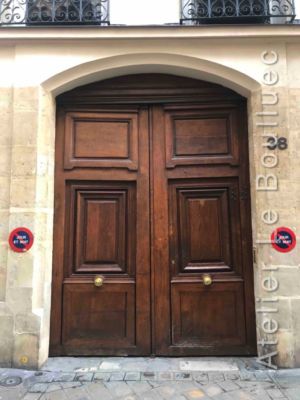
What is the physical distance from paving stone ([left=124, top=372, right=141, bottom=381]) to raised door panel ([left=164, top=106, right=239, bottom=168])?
221 centimetres

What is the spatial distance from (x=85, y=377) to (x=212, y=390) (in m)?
1.20

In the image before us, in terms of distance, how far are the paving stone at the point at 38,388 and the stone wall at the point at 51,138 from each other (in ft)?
1.40

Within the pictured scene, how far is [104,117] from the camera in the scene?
417 centimetres

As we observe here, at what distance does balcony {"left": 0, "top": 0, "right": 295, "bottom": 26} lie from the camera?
408cm

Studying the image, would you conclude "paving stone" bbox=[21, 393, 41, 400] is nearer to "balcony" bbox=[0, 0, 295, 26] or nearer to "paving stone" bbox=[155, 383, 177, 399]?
"paving stone" bbox=[155, 383, 177, 399]

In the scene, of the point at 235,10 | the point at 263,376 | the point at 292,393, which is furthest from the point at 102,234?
the point at 235,10

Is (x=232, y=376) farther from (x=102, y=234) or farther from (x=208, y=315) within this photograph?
(x=102, y=234)

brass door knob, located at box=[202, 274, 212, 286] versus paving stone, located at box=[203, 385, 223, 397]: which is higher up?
brass door knob, located at box=[202, 274, 212, 286]

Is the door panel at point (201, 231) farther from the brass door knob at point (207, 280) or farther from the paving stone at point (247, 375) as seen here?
the paving stone at point (247, 375)

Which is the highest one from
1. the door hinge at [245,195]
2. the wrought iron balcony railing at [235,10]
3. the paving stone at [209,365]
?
the wrought iron balcony railing at [235,10]

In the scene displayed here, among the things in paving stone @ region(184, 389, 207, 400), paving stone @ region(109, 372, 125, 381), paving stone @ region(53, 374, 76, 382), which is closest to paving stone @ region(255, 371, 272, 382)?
paving stone @ region(184, 389, 207, 400)

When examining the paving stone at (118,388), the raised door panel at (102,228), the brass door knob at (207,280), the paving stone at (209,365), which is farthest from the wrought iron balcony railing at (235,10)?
the paving stone at (118,388)

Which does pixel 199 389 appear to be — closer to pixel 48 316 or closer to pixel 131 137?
pixel 48 316

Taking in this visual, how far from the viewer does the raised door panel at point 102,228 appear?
13.2ft
